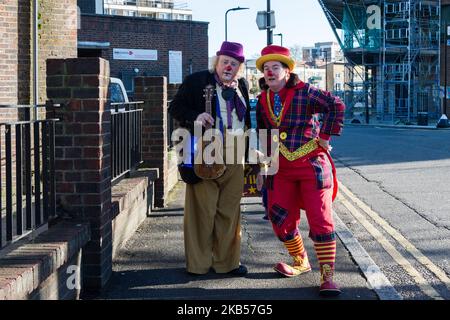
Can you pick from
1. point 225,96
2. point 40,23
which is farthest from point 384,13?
point 225,96

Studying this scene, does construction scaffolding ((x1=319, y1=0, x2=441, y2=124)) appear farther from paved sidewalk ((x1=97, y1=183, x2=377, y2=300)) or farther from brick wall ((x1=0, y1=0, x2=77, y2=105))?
paved sidewalk ((x1=97, y1=183, x2=377, y2=300))

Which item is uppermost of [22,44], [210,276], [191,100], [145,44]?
[145,44]

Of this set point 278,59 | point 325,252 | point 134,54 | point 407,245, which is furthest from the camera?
point 134,54

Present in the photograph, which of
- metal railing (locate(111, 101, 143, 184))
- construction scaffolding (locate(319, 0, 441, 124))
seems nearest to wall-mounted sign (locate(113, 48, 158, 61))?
construction scaffolding (locate(319, 0, 441, 124))

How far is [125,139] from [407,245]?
10.9 ft

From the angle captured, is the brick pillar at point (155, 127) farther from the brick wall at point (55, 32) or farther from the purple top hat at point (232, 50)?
the purple top hat at point (232, 50)

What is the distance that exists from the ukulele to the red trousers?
455mm

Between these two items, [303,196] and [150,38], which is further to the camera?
[150,38]

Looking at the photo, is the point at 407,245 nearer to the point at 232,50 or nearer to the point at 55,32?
the point at 232,50

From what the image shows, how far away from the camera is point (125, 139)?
24.8ft

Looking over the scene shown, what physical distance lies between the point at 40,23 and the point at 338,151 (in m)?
12.3

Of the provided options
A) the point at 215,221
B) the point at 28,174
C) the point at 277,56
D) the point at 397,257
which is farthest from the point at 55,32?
the point at 397,257
